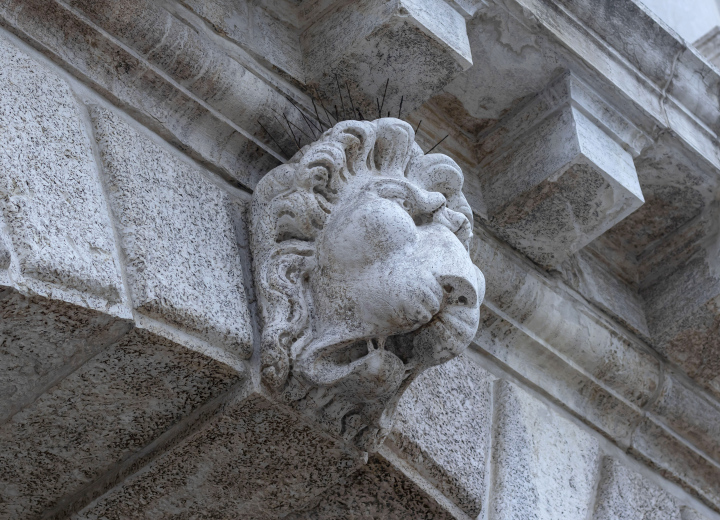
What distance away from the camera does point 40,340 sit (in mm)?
1717

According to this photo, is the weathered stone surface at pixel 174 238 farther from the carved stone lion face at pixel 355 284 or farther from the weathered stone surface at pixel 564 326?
the weathered stone surface at pixel 564 326

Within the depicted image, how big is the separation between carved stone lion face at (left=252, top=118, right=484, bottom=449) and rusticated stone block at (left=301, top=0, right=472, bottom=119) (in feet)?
0.87

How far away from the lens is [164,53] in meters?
2.14

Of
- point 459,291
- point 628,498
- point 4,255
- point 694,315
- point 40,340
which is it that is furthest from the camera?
point 694,315

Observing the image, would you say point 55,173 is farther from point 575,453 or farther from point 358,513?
point 575,453

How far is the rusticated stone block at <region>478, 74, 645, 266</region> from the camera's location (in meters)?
2.49

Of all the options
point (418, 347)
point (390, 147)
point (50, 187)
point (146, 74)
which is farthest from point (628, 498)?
point (50, 187)

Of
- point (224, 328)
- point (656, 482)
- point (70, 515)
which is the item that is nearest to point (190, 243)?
point (224, 328)

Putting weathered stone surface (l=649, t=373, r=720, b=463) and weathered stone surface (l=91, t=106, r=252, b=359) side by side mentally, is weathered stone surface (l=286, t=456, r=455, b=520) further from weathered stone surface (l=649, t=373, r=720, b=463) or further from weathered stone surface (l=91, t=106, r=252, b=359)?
weathered stone surface (l=649, t=373, r=720, b=463)

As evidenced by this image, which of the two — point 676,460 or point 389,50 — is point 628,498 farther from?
point 389,50

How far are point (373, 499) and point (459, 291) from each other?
0.48 meters

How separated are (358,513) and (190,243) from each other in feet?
1.95

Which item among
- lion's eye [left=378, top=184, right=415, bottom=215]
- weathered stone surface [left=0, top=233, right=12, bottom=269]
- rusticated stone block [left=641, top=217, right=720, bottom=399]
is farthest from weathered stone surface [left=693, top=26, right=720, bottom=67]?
weathered stone surface [left=0, top=233, right=12, bottom=269]

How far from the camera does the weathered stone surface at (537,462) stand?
2395 mm
